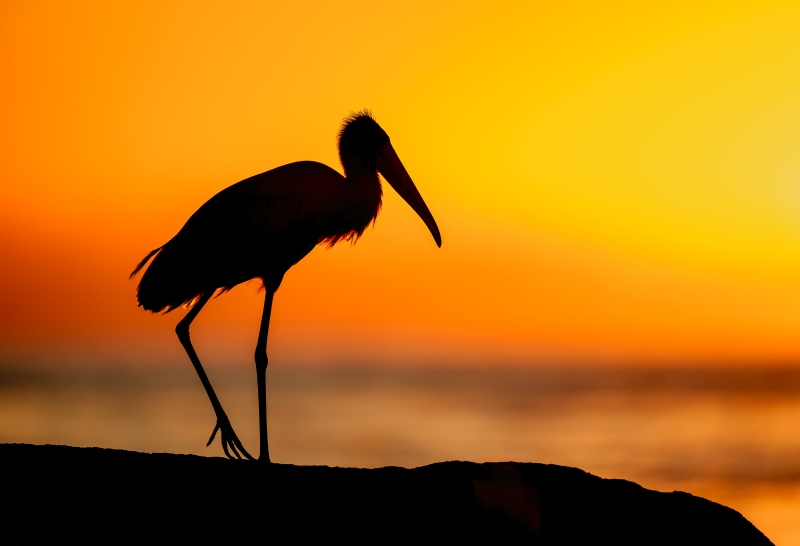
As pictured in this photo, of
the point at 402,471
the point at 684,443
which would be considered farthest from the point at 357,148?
the point at 684,443

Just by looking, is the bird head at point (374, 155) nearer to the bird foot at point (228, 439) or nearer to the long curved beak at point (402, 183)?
the long curved beak at point (402, 183)

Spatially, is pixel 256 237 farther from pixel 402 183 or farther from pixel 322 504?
pixel 322 504

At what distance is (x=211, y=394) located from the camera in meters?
8.92

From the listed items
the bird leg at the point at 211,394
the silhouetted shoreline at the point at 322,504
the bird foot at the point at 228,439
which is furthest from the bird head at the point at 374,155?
the silhouetted shoreline at the point at 322,504

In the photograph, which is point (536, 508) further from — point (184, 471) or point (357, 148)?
point (357, 148)

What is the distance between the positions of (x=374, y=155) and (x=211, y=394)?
244cm

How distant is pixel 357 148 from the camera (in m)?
9.96

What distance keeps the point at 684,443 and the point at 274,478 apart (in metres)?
15.2

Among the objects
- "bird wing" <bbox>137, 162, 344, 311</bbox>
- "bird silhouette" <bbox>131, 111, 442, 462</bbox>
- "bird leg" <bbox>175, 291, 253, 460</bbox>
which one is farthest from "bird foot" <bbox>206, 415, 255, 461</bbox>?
"bird wing" <bbox>137, 162, 344, 311</bbox>

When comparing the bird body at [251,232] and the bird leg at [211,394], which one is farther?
the bird body at [251,232]

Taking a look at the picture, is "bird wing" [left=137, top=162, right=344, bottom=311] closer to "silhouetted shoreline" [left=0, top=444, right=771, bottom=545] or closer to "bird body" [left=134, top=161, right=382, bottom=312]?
"bird body" [left=134, top=161, right=382, bottom=312]

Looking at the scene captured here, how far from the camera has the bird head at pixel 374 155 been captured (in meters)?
9.95

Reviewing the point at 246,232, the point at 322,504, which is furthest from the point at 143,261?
the point at 322,504

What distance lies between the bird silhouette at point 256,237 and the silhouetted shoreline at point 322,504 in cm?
308
